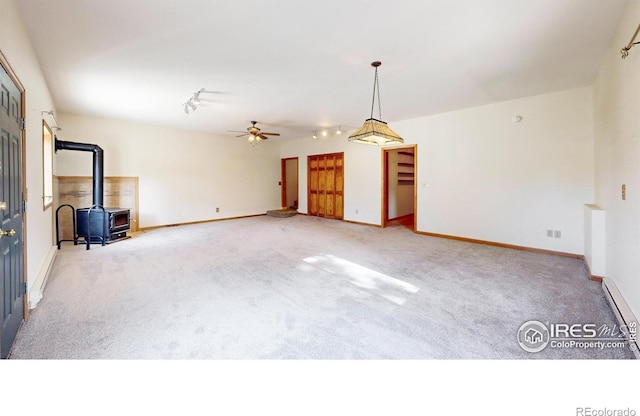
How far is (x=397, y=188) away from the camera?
7.91 meters

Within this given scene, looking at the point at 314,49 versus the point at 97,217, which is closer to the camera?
the point at 314,49

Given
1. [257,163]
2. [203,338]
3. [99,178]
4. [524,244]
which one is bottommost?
[203,338]

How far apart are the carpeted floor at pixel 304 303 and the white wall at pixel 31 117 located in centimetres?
34

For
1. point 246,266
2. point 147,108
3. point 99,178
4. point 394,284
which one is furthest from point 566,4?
point 99,178

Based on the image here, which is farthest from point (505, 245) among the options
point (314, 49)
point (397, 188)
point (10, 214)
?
point (10, 214)

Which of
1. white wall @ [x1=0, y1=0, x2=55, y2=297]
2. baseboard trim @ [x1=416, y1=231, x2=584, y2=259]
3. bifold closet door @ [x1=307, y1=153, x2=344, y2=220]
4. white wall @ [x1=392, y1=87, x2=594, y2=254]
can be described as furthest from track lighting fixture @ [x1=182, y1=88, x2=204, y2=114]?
baseboard trim @ [x1=416, y1=231, x2=584, y2=259]

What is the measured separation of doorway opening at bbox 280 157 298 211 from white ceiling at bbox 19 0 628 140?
16.2ft

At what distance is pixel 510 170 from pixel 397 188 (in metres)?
3.33

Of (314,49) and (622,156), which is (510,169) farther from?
(314,49)

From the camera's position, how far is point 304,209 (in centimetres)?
906

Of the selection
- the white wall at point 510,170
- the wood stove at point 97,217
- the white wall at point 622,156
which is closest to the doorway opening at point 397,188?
the white wall at point 510,170

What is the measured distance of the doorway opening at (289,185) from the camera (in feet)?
31.8

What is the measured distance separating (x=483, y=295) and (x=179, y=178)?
7009 mm
